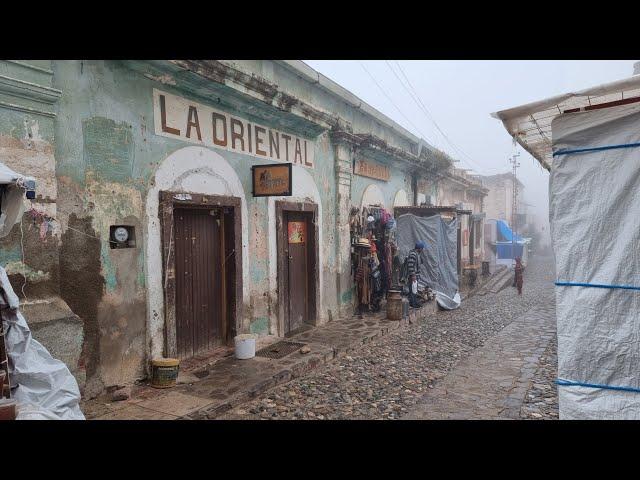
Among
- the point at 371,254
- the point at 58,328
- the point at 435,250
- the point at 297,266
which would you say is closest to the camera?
the point at 58,328

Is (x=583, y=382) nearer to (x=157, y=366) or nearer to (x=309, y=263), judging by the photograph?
(x=157, y=366)

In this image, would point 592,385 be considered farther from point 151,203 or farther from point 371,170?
point 371,170

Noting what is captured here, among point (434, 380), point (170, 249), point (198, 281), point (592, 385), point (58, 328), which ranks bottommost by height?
point (434, 380)

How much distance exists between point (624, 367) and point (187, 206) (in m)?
5.12

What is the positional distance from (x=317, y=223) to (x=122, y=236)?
15.0ft

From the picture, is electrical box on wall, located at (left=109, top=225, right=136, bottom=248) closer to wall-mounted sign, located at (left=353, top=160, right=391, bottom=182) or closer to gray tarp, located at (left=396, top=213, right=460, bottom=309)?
wall-mounted sign, located at (left=353, top=160, right=391, bottom=182)

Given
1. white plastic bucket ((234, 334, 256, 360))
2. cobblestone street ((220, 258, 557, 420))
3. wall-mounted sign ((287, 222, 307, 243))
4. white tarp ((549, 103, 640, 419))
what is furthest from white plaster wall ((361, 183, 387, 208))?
white tarp ((549, 103, 640, 419))

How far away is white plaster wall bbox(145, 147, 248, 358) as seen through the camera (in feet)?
17.4

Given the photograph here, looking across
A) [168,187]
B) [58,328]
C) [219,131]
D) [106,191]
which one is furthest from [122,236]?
[219,131]

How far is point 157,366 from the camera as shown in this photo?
509cm

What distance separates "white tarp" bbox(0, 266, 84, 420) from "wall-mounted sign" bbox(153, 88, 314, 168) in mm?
2793

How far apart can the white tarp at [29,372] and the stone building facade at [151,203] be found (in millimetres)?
416

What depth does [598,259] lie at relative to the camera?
9.73 feet

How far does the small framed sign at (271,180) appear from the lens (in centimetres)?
659
